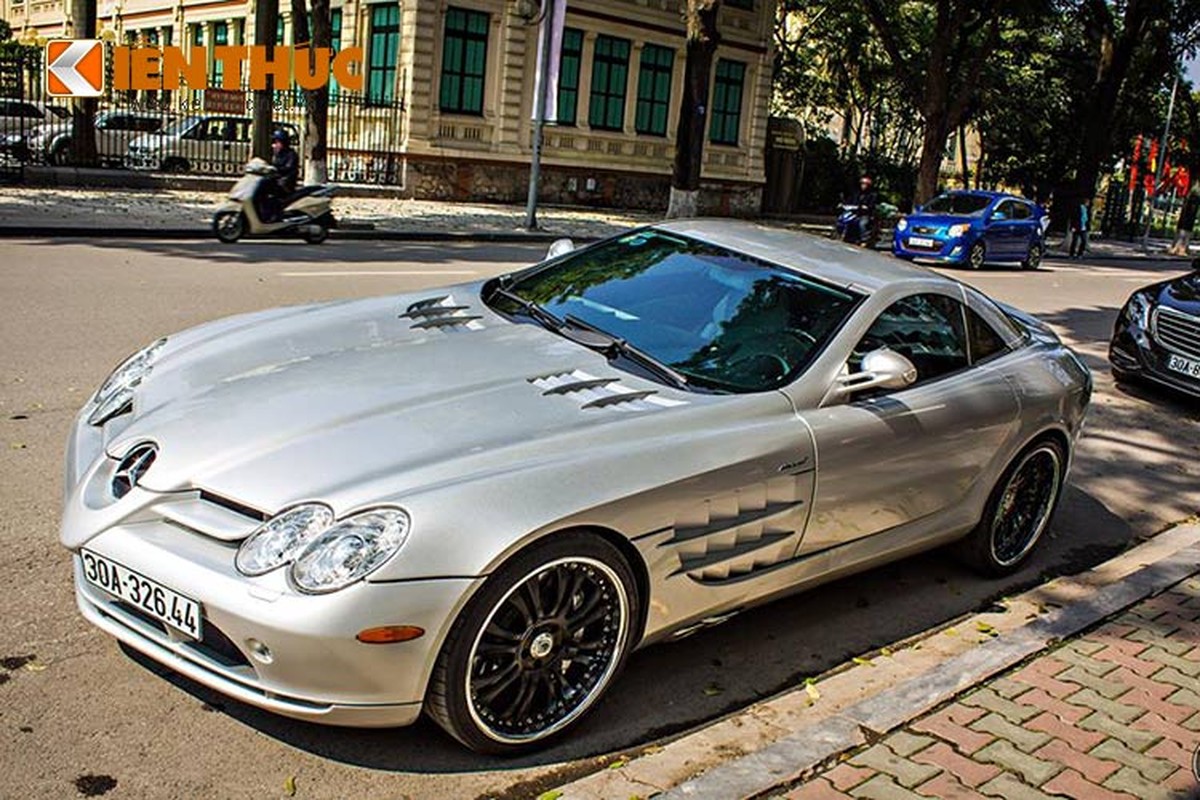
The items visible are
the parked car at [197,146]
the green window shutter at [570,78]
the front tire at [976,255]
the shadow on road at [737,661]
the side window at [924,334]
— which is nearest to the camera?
the shadow on road at [737,661]

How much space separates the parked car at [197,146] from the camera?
80.8 feet

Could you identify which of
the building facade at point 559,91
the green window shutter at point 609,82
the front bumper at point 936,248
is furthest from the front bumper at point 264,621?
the green window shutter at point 609,82

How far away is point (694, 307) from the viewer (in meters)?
4.76

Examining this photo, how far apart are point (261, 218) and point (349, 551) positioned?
13619 millimetres

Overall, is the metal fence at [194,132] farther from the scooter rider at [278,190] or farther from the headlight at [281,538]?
the headlight at [281,538]

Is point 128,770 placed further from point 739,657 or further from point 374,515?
point 739,657

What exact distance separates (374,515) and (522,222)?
21.3m

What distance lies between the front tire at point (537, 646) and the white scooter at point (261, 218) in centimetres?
1323

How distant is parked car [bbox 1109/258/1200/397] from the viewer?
32.4 ft

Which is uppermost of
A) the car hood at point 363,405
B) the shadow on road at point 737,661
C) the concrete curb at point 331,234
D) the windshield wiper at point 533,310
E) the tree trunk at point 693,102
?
the tree trunk at point 693,102

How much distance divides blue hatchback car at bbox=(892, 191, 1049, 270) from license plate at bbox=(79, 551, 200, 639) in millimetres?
20816

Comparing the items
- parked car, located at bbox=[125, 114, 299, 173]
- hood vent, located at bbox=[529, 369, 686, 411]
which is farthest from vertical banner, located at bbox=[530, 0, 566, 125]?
hood vent, located at bbox=[529, 369, 686, 411]

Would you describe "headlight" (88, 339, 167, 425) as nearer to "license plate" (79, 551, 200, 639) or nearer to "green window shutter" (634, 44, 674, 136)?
"license plate" (79, 551, 200, 639)

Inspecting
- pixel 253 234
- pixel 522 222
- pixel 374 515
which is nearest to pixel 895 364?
pixel 374 515
